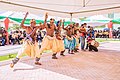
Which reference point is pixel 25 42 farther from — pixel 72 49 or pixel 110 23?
pixel 110 23

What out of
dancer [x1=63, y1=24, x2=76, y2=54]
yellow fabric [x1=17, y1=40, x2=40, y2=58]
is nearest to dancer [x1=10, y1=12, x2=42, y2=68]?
yellow fabric [x1=17, y1=40, x2=40, y2=58]

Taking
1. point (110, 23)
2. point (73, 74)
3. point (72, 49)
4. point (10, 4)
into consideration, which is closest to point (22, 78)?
point (73, 74)

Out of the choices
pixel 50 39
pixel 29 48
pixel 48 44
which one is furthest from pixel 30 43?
pixel 50 39

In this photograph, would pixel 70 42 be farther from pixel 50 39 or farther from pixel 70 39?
pixel 50 39

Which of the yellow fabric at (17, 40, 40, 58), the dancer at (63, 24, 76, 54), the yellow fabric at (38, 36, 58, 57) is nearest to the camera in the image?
the yellow fabric at (17, 40, 40, 58)

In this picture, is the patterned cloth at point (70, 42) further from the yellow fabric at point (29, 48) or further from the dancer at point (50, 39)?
the yellow fabric at point (29, 48)

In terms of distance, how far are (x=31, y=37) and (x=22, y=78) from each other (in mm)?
1554

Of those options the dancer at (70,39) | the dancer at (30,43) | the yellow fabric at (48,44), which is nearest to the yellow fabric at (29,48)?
the dancer at (30,43)

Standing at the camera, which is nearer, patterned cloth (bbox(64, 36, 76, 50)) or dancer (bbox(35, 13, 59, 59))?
dancer (bbox(35, 13, 59, 59))

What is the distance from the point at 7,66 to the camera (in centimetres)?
610

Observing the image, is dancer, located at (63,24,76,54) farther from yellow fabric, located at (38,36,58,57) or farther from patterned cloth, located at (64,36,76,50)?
yellow fabric, located at (38,36,58,57)

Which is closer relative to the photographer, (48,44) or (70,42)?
(48,44)

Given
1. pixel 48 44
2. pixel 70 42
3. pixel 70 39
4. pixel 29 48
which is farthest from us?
pixel 70 42

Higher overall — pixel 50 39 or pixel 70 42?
pixel 50 39
